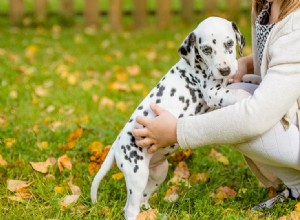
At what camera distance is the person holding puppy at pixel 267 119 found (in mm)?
2703

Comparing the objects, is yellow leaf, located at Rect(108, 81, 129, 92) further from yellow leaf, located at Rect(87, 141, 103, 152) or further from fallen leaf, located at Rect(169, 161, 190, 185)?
fallen leaf, located at Rect(169, 161, 190, 185)

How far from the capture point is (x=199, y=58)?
2.99m

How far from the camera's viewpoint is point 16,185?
10.9ft

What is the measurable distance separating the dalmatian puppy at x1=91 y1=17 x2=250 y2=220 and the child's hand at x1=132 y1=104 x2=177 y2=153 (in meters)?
0.06

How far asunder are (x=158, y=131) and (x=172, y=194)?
1.89ft

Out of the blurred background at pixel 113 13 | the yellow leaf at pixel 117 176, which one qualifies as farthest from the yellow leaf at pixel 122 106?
the blurred background at pixel 113 13

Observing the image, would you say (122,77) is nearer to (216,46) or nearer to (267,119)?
(216,46)

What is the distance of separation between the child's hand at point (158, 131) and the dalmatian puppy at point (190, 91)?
0.19 feet

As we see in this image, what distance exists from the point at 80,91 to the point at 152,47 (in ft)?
7.97

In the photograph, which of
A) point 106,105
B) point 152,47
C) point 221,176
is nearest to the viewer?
point 221,176

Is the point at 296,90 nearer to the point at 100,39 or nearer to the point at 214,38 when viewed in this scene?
the point at 214,38

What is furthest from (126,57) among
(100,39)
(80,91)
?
(80,91)

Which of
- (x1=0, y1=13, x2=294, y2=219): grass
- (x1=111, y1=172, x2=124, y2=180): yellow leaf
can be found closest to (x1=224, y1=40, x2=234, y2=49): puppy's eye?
(x1=0, y1=13, x2=294, y2=219): grass

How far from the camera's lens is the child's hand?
9.50ft
